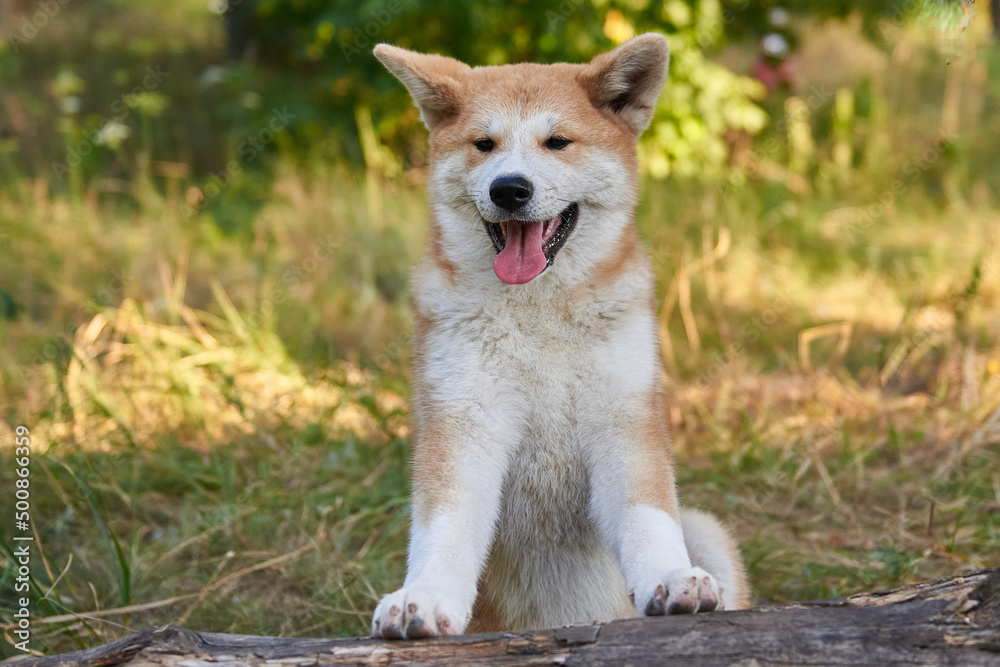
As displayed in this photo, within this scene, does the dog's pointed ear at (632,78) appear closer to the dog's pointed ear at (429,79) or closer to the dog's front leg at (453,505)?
the dog's pointed ear at (429,79)

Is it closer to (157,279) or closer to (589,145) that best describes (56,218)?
(157,279)

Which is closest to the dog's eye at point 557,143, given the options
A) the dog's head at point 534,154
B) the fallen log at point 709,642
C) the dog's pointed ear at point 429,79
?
the dog's head at point 534,154

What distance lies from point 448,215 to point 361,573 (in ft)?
4.84

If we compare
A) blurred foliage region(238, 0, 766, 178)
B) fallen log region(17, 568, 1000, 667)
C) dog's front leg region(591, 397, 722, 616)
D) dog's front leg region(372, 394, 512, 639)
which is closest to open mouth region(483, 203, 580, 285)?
dog's front leg region(372, 394, 512, 639)

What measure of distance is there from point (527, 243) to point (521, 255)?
0.16 feet

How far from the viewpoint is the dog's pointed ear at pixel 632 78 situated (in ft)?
9.41

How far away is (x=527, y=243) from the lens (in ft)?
9.00

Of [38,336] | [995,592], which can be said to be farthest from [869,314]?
[38,336]

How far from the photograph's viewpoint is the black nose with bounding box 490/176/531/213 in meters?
2.63

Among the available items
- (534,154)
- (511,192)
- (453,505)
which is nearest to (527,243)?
(511,192)

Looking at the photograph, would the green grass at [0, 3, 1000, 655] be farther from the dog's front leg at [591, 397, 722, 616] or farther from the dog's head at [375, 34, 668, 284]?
the dog's head at [375, 34, 668, 284]

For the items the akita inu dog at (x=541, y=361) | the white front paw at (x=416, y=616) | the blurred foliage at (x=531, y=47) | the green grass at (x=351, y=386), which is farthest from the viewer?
the blurred foliage at (x=531, y=47)

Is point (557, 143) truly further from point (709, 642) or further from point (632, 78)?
point (709, 642)

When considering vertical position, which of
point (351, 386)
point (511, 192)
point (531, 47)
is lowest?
point (351, 386)
